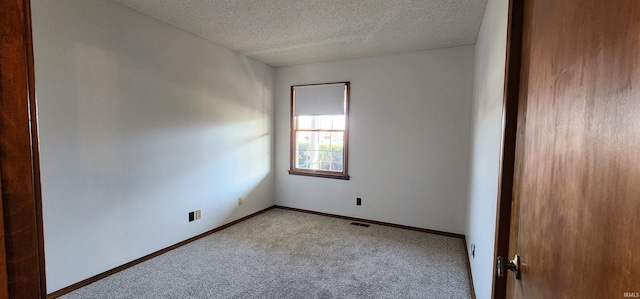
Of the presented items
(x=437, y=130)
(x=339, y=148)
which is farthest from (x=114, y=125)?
(x=437, y=130)

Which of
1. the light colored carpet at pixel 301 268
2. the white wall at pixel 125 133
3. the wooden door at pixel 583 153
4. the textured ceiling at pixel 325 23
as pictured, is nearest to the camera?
the wooden door at pixel 583 153

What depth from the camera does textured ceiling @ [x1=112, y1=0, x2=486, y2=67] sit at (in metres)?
2.46

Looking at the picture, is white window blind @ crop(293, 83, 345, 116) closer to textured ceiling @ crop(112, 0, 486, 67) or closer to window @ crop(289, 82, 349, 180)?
window @ crop(289, 82, 349, 180)

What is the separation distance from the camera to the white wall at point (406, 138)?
352 centimetres

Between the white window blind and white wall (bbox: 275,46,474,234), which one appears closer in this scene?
white wall (bbox: 275,46,474,234)

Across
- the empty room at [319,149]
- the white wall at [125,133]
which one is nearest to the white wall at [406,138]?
the empty room at [319,149]

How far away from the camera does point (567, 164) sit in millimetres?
619

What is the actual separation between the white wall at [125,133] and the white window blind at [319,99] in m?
0.97

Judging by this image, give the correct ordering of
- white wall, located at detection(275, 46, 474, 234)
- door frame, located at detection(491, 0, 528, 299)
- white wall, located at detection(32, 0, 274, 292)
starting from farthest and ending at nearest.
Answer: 1. white wall, located at detection(275, 46, 474, 234)
2. white wall, located at detection(32, 0, 274, 292)
3. door frame, located at detection(491, 0, 528, 299)

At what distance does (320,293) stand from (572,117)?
2178 millimetres

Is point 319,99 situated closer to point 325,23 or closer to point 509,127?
point 325,23

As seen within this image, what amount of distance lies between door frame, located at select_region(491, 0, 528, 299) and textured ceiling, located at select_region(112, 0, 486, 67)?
60.1 inches

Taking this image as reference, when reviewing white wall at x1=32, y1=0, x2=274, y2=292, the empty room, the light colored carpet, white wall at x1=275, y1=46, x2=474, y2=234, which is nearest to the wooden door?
the empty room

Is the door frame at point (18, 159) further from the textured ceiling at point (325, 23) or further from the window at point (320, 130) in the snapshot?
the window at point (320, 130)
